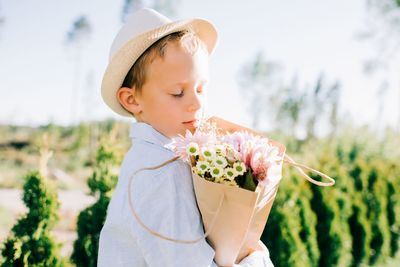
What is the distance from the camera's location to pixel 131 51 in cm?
182

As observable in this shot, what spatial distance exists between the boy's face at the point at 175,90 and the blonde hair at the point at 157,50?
20 millimetres

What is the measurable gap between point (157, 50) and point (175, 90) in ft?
0.60

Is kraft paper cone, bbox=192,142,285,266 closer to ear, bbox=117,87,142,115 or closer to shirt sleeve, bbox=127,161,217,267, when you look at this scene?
shirt sleeve, bbox=127,161,217,267

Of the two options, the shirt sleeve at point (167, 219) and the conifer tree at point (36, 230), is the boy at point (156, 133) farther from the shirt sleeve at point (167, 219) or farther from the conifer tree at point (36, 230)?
the conifer tree at point (36, 230)

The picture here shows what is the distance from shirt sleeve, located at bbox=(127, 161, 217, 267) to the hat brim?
1.69 feet

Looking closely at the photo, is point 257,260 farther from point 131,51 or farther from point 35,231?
point 35,231

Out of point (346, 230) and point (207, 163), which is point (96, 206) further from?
point (346, 230)

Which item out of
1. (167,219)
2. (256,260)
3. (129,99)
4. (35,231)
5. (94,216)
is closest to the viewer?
(167,219)

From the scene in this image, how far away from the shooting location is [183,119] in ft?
5.86

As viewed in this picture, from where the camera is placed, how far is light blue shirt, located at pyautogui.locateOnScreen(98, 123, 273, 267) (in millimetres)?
1487

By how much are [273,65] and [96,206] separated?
126 ft

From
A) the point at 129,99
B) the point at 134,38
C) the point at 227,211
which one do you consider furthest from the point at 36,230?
the point at 227,211

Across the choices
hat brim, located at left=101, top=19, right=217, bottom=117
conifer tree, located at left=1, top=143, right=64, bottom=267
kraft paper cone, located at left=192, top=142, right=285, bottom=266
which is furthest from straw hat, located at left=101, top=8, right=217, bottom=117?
conifer tree, located at left=1, top=143, right=64, bottom=267

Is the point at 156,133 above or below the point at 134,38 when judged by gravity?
below
